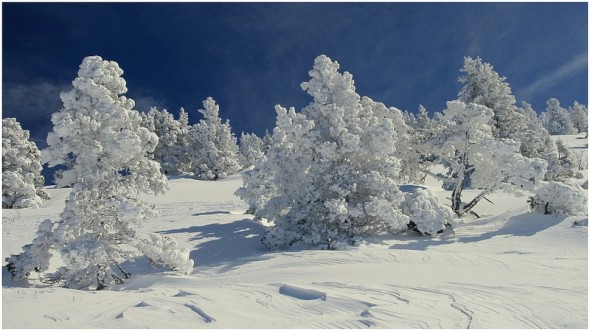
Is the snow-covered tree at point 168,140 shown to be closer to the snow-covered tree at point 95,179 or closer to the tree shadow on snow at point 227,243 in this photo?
the tree shadow on snow at point 227,243

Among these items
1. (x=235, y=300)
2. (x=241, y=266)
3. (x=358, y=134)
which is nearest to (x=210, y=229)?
(x=241, y=266)

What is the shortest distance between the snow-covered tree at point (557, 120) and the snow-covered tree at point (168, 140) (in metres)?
86.1

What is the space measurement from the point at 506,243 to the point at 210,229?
49.8 feet

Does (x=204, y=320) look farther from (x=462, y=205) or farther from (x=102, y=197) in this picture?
(x=462, y=205)

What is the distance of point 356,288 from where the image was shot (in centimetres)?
1012

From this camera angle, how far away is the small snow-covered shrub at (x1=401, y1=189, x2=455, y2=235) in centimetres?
1958

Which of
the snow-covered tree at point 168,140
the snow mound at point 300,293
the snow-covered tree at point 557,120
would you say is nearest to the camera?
the snow mound at point 300,293

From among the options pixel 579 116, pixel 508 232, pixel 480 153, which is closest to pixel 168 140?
pixel 480 153

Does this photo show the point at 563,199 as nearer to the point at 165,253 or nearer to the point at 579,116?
the point at 165,253

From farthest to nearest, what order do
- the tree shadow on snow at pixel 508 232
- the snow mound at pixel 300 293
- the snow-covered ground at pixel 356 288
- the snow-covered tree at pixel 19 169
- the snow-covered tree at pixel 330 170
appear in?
the snow-covered tree at pixel 19 169 → the snow-covered tree at pixel 330 170 → the tree shadow on snow at pixel 508 232 → the snow mound at pixel 300 293 → the snow-covered ground at pixel 356 288

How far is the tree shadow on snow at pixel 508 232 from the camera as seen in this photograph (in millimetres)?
18562

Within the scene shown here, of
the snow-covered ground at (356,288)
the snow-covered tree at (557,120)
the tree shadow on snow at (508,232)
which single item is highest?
the snow-covered tree at (557,120)

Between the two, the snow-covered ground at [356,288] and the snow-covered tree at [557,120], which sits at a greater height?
the snow-covered tree at [557,120]

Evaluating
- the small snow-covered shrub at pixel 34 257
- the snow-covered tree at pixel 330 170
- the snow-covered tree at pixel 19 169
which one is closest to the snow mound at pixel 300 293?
the snow-covered tree at pixel 330 170
